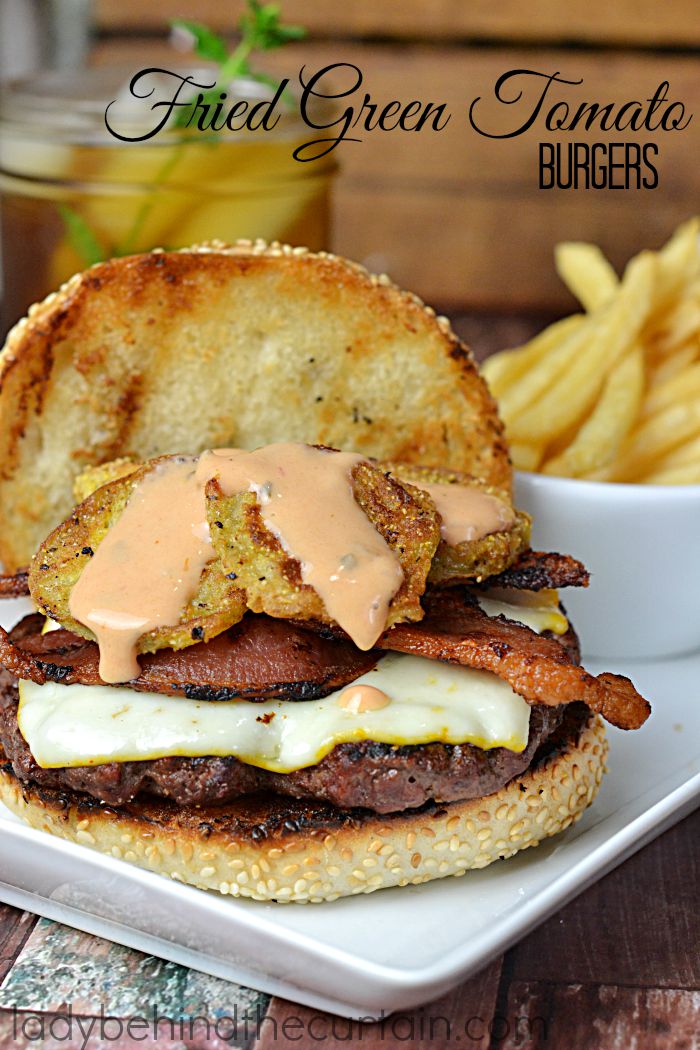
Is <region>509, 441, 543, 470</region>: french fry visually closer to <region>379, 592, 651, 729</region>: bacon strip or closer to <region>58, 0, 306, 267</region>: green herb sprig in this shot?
<region>379, 592, 651, 729</region>: bacon strip

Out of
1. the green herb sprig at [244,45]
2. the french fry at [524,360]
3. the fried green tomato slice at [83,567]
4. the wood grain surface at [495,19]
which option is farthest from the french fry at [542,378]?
the wood grain surface at [495,19]

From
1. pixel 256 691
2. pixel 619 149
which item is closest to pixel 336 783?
pixel 256 691

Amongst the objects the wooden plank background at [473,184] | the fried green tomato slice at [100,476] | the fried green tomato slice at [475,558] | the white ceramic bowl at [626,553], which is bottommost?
the wooden plank background at [473,184]

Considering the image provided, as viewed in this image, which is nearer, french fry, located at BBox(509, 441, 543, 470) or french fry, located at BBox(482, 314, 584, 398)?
french fry, located at BBox(509, 441, 543, 470)

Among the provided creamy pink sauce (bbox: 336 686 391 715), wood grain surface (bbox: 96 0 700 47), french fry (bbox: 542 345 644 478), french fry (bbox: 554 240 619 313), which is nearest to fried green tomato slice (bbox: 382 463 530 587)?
creamy pink sauce (bbox: 336 686 391 715)

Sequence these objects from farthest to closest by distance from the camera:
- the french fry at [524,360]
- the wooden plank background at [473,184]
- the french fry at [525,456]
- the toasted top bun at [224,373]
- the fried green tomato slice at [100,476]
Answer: the wooden plank background at [473,184], the french fry at [524,360], the french fry at [525,456], the toasted top bun at [224,373], the fried green tomato slice at [100,476]

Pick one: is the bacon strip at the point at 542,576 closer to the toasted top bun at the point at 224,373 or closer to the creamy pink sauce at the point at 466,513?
the creamy pink sauce at the point at 466,513

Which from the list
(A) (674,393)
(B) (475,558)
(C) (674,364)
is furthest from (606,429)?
(B) (475,558)
